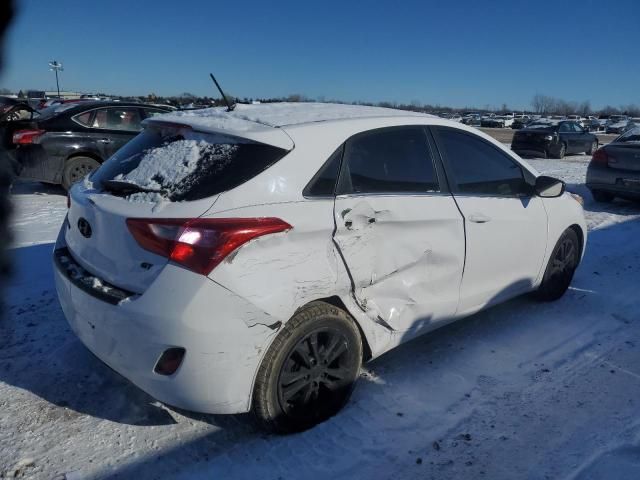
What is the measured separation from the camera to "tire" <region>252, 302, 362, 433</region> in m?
2.46

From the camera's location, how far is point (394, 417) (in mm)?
2840

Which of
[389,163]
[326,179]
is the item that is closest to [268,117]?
[326,179]

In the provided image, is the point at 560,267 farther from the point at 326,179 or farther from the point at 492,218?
the point at 326,179

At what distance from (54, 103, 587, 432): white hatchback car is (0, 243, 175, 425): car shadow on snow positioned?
0.50 metres

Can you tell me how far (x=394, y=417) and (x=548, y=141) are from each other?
1647 cm

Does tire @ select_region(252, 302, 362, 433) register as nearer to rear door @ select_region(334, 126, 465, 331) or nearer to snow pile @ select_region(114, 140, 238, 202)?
rear door @ select_region(334, 126, 465, 331)

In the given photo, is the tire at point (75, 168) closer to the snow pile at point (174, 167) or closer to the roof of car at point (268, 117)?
the roof of car at point (268, 117)

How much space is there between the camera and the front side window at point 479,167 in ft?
11.2

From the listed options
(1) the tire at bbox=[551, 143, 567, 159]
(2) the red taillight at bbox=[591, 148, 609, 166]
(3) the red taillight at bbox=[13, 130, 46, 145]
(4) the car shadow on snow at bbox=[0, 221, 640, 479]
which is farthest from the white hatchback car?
(1) the tire at bbox=[551, 143, 567, 159]

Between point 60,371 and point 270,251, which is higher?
point 270,251

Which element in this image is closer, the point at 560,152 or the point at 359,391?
the point at 359,391

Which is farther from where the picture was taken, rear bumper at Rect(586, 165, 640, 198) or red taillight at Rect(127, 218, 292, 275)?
rear bumper at Rect(586, 165, 640, 198)

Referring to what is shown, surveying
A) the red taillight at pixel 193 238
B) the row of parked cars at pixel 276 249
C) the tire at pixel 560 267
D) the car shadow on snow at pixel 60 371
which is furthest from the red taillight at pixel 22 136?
the tire at pixel 560 267

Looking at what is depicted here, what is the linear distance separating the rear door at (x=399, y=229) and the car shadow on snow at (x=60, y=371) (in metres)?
1.35
